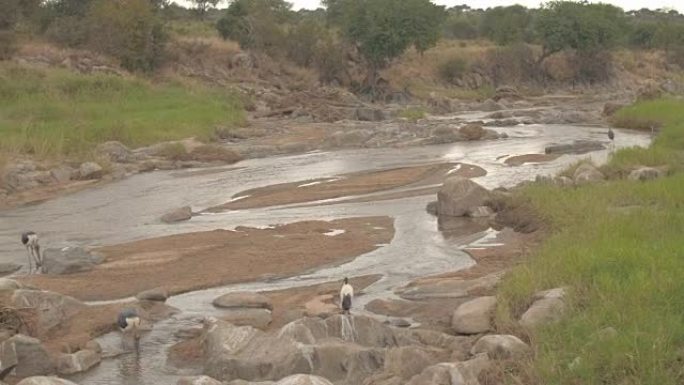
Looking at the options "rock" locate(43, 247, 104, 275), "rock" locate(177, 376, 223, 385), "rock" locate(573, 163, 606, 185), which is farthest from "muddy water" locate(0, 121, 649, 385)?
"rock" locate(573, 163, 606, 185)

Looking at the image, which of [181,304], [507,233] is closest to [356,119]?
[507,233]

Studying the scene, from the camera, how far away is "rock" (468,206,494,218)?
19.5 m

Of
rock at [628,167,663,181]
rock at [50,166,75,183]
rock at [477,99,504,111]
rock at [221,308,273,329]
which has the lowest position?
rock at [477,99,504,111]

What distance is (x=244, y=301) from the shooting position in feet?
42.6

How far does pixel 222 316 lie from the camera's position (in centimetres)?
1252

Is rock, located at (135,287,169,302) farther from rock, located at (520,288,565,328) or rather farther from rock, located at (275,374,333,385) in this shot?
rock, located at (520,288,565,328)

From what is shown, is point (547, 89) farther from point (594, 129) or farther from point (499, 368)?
point (499, 368)

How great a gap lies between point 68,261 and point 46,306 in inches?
122

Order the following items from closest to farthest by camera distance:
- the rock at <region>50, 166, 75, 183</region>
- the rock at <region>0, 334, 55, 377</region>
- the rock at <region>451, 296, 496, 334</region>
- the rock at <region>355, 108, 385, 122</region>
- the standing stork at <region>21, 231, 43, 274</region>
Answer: the rock at <region>0, 334, 55, 377</region> < the rock at <region>451, 296, 496, 334</region> < the standing stork at <region>21, 231, 43, 274</region> < the rock at <region>50, 166, 75, 183</region> < the rock at <region>355, 108, 385, 122</region>

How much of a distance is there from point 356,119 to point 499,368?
3931cm

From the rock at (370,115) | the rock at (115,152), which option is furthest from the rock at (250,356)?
the rock at (370,115)

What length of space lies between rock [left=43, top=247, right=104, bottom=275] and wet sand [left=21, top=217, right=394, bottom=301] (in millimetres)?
215

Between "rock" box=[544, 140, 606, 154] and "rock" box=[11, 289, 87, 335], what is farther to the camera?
"rock" box=[544, 140, 606, 154]

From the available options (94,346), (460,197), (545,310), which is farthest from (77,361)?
(460,197)
